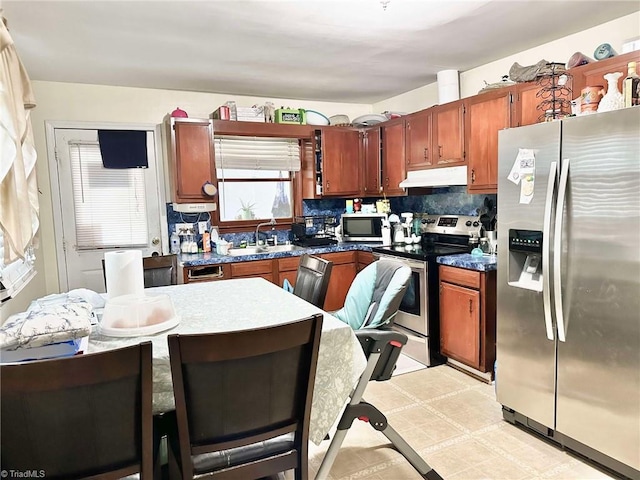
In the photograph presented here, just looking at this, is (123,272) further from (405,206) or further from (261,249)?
(405,206)

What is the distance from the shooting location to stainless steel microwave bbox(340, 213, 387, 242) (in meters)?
4.41

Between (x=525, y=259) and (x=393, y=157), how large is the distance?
2.18m

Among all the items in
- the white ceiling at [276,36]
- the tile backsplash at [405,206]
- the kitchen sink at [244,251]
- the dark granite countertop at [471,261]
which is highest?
the white ceiling at [276,36]

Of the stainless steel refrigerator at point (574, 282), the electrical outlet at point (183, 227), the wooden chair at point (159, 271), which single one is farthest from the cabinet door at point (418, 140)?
the wooden chair at point (159, 271)

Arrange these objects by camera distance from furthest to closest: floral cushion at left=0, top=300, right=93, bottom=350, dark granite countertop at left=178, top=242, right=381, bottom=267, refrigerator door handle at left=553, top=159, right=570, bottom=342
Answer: dark granite countertop at left=178, top=242, right=381, bottom=267 < refrigerator door handle at left=553, top=159, right=570, bottom=342 < floral cushion at left=0, top=300, right=93, bottom=350

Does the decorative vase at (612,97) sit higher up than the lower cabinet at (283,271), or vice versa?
the decorative vase at (612,97)

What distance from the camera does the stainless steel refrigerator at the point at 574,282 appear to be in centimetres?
193

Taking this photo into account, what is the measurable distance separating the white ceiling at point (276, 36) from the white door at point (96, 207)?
2.17 feet

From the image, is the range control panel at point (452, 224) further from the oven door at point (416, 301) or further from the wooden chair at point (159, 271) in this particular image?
the wooden chair at point (159, 271)

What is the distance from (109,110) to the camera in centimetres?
407

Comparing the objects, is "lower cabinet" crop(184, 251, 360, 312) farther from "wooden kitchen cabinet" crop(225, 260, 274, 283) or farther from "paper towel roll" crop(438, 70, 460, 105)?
"paper towel roll" crop(438, 70, 460, 105)

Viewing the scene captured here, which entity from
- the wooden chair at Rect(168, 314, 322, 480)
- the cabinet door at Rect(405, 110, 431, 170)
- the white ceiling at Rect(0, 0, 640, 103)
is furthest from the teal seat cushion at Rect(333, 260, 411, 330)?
the cabinet door at Rect(405, 110, 431, 170)

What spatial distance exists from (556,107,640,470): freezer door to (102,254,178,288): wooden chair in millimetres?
2446

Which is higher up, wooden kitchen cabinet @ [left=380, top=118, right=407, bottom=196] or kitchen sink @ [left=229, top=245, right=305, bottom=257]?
wooden kitchen cabinet @ [left=380, top=118, right=407, bottom=196]
